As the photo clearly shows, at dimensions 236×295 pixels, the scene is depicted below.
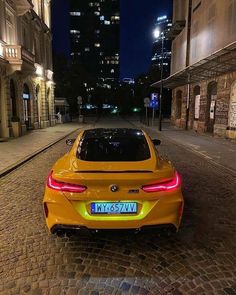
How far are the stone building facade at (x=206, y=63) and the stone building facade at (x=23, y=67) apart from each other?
11.2 meters

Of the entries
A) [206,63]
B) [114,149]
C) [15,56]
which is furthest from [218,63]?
[114,149]

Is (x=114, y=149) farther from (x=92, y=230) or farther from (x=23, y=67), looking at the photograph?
(x=23, y=67)

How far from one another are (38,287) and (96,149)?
2121mm

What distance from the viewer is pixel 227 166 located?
10047 millimetres

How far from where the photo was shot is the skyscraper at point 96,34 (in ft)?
589

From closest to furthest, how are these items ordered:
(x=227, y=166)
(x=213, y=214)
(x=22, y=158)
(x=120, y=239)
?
(x=120, y=239) < (x=213, y=214) < (x=227, y=166) < (x=22, y=158)

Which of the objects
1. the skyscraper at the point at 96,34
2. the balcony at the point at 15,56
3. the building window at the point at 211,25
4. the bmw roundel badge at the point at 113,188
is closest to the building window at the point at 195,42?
the building window at the point at 211,25

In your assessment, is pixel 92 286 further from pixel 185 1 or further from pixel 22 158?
pixel 185 1

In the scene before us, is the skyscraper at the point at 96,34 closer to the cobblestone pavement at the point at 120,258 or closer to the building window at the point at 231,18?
the building window at the point at 231,18

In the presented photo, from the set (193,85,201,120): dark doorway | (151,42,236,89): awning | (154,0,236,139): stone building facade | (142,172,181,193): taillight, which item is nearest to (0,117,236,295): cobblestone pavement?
(142,172,181,193): taillight

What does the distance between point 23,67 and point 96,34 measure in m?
176

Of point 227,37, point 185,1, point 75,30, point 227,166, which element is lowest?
point 227,166

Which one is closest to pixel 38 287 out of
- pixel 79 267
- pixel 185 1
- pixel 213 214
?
pixel 79 267

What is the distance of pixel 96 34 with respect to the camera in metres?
183
